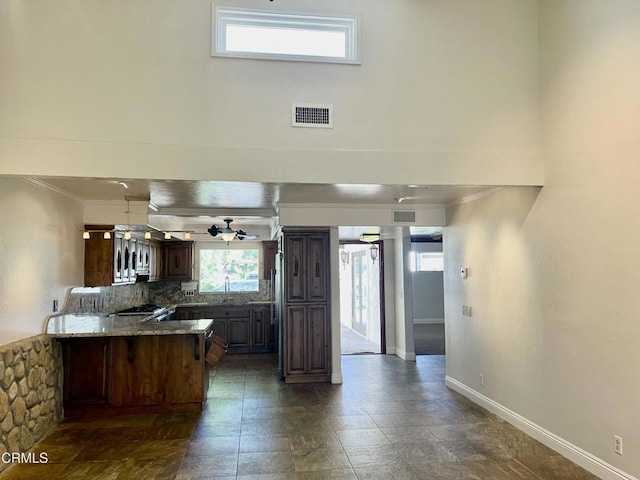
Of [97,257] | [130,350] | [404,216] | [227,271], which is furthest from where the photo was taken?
[227,271]

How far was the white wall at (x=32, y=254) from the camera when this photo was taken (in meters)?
3.56

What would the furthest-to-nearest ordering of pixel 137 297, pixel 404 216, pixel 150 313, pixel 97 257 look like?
1. pixel 137 297
2. pixel 150 313
3. pixel 404 216
4. pixel 97 257

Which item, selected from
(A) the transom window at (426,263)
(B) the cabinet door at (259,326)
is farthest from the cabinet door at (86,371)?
(A) the transom window at (426,263)

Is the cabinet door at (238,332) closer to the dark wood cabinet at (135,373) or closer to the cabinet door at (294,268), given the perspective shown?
the cabinet door at (294,268)

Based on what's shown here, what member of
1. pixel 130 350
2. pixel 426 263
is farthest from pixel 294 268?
Result: pixel 426 263

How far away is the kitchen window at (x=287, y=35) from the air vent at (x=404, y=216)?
2312 millimetres

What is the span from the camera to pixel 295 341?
602cm

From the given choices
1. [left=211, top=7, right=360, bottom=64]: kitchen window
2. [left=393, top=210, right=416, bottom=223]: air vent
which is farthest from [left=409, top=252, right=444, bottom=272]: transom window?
[left=211, top=7, right=360, bottom=64]: kitchen window

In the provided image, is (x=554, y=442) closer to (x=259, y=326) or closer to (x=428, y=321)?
(x=259, y=326)

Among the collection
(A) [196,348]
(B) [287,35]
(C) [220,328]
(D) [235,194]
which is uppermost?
(B) [287,35]

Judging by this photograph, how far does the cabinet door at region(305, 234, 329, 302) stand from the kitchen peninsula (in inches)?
68.2

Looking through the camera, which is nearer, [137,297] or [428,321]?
[137,297]

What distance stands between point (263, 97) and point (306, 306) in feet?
10.7

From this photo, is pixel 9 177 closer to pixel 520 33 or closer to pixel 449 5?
pixel 449 5
